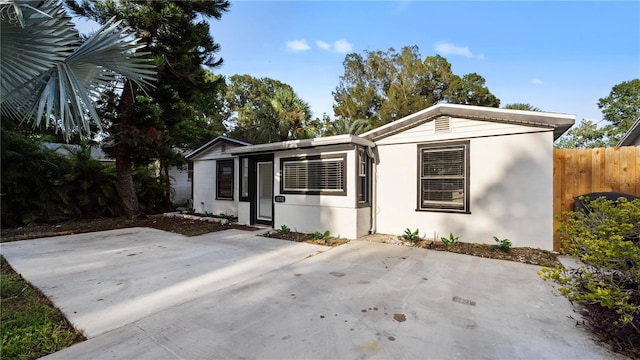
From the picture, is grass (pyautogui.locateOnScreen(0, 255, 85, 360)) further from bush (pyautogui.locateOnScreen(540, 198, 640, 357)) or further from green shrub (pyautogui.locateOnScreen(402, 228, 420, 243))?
green shrub (pyautogui.locateOnScreen(402, 228, 420, 243))

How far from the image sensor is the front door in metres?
7.87

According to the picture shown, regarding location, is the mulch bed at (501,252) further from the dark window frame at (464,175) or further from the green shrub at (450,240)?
the dark window frame at (464,175)

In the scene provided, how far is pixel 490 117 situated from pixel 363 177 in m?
2.81

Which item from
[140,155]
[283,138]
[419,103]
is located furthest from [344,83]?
[140,155]

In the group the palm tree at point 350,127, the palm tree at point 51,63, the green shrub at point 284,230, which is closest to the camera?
the palm tree at point 51,63

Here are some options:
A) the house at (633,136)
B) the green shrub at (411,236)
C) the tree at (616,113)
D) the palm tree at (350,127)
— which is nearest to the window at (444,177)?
the green shrub at (411,236)

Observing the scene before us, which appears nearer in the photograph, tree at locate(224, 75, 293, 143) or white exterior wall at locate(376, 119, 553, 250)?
white exterior wall at locate(376, 119, 553, 250)

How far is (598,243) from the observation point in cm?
211

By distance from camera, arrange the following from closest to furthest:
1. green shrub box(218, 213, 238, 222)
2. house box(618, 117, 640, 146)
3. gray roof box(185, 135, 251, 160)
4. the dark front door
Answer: house box(618, 117, 640, 146) < the dark front door < gray roof box(185, 135, 251, 160) < green shrub box(218, 213, 238, 222)

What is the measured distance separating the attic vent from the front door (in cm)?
442

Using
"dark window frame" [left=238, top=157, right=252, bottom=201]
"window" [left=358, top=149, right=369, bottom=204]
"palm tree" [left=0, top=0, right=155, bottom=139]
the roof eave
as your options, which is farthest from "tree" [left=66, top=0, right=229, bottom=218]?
"window" [left=358, top=149, right=369, bottom=204]

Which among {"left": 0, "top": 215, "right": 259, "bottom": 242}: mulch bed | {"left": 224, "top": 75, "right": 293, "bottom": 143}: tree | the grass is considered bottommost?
{"left": 0, "top": 215, "right": 259, "bottom": 242}: mulch bed

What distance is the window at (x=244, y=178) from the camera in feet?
26.7

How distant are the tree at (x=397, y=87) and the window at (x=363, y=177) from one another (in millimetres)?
15151
